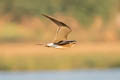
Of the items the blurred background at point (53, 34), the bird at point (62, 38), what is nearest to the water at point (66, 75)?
the blurred background at point (53, 34)

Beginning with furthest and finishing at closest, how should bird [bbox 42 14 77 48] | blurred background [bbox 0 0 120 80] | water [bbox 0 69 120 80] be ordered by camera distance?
blurred background [bbox 0 0 120 80] → water [bbox 0 69 120 80] → bird [bbox 42 14 77 48]

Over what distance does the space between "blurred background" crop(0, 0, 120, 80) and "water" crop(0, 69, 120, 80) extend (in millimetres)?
26

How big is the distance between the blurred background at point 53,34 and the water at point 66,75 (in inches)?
1.0

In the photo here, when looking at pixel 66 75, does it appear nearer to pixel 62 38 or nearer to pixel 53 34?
pixel 53 34

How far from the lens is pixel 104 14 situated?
22.8 meters

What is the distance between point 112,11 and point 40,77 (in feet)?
28.4

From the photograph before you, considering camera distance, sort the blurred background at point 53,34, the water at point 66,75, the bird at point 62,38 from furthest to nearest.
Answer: the blurred background at point 53,34 → the water at point 66,75 → the bird at point 62,38

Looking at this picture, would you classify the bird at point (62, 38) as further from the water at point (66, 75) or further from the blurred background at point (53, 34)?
the blurred background at point (53, 34)

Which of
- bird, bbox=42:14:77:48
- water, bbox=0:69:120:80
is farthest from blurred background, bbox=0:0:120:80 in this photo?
bird, bbox=42:14:77:48

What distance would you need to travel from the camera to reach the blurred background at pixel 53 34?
15695mm

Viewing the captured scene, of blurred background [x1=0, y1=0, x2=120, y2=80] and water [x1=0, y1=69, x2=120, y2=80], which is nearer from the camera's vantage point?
water [x1=0, y1=69, x2=120, y2=80]

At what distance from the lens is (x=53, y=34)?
20.9m

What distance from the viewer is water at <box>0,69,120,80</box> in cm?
1412

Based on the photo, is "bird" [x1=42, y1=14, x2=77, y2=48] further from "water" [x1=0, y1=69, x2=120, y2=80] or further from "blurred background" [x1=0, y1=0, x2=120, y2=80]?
"blurred background" [x1=0, y1=0, x2=120, y2=80]
